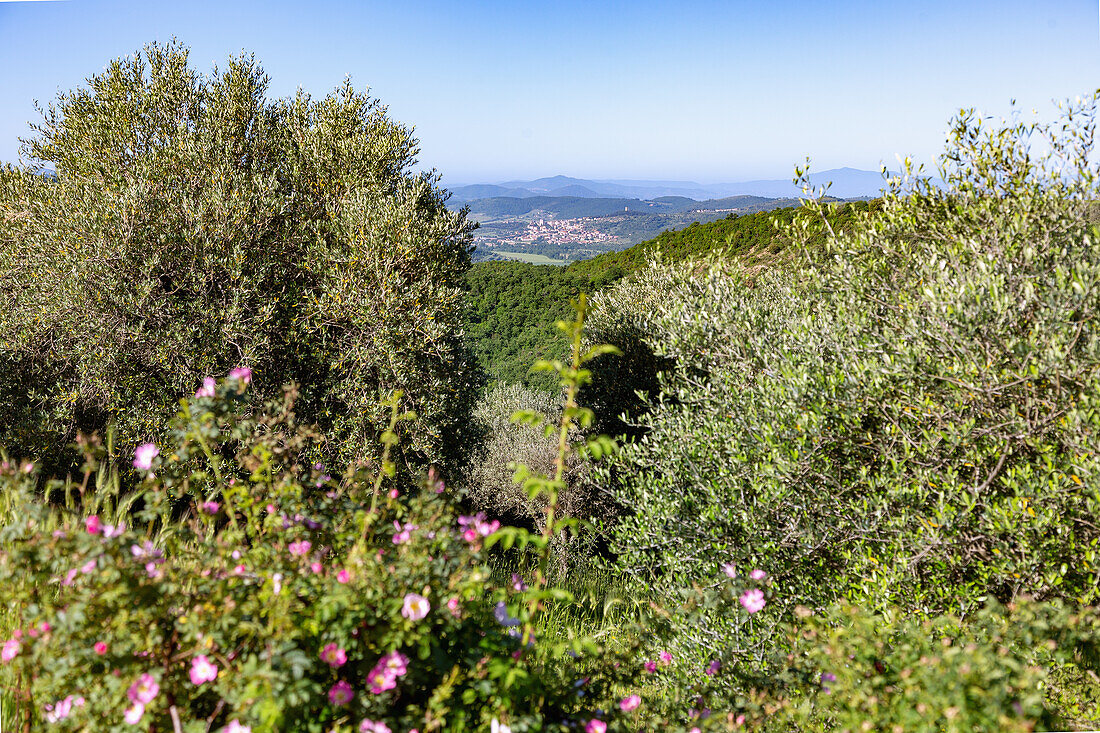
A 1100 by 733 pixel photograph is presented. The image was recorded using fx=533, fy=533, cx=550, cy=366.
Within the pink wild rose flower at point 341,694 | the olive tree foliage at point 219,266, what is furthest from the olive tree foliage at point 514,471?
the pink wild rose flower at point 341,694

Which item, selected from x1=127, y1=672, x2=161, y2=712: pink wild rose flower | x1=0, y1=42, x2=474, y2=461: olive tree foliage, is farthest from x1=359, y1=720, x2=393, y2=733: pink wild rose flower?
x1=0, y1=42, x2=474, y2=461: olive tree foliage

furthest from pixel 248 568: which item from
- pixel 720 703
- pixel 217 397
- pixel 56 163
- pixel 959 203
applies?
pixel 56 163

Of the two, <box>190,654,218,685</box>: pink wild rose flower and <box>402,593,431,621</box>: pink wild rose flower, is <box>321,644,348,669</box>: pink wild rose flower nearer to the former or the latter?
<box>402,593,431,621</box>: pink wild rose flower

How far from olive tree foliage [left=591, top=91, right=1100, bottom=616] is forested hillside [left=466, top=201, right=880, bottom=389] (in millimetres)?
17762

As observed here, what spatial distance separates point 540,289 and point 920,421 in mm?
30921

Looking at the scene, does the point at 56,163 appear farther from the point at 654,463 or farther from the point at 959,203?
the point at 959,203

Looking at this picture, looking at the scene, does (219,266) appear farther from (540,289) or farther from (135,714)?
(540,289)

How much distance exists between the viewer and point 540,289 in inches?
1363

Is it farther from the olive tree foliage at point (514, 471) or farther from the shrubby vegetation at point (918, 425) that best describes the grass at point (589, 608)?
the olive tree foliage at point (514, 471)

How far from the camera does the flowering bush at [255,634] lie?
2043mm

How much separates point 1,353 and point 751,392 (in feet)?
35.7

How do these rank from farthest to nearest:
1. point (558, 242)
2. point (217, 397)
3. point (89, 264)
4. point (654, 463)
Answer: point (558, 242) → point (89, 264) → point (654, 463) → point (217, 397)

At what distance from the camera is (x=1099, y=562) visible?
376 centimetres

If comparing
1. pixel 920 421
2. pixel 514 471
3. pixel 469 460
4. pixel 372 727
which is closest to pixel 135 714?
pixel 372 727
